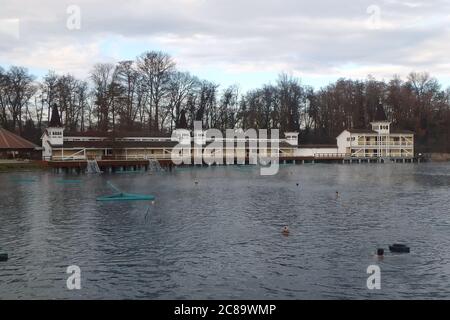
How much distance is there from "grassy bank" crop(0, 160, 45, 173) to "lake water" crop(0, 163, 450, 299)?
3600cm

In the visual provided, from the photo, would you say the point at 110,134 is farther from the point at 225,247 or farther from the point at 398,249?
the point at 398,249

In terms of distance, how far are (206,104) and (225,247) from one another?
99.5 m

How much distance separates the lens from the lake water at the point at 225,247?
1552 centimetres

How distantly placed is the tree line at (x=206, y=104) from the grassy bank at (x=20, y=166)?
20.3 meters

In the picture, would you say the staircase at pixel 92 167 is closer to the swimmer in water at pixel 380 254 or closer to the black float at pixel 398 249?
the black float at pixel 398 249

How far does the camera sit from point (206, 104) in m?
119

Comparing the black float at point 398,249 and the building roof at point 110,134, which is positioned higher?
the building roof at point 110,134

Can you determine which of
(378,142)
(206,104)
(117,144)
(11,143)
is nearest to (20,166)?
(11,143)

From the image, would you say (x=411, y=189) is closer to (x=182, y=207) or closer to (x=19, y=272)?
(x=182, y=207)

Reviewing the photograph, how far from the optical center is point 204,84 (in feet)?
389

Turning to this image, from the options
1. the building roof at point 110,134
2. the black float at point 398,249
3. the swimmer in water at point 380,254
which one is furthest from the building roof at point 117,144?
the swimmer in water at point 380,254

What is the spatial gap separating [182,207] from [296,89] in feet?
313

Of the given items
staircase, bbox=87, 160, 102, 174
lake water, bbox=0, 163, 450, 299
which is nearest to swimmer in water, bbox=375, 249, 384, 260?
lake water, bbox=0, 163, 450, 299
